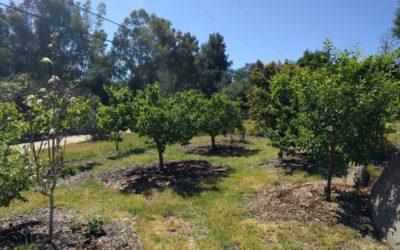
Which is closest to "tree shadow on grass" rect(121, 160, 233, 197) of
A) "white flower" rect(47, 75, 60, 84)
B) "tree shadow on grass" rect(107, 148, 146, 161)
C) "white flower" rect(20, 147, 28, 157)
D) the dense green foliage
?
"tree shadow on grass" rect(107, 148, 146, 161)

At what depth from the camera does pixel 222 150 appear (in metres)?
17.6

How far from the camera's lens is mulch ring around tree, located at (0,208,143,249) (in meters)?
6.13

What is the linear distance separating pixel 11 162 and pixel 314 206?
21.0ft

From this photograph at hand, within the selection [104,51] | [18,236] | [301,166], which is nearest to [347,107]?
[301,166]

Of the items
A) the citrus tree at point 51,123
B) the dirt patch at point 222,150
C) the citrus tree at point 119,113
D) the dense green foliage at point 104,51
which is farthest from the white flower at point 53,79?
the dense green foliage at point 104,51

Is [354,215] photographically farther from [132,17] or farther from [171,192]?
[132,17]

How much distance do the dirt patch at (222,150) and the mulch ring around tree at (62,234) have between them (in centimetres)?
958

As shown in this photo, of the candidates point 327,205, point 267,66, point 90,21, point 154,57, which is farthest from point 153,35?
point 327,205

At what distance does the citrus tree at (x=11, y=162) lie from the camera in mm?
5785

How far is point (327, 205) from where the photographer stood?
8.05 m

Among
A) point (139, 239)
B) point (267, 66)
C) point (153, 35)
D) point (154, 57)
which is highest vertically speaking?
point (153, 35)

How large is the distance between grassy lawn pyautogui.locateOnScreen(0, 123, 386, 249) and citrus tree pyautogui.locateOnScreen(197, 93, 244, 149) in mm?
4126

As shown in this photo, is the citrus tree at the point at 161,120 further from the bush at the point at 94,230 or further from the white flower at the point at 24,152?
the white flower at the point at 24,152

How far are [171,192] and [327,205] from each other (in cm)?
426
